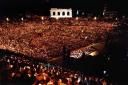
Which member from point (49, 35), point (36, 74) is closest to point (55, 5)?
point (49, 35)

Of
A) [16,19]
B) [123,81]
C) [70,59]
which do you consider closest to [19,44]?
[16,19]

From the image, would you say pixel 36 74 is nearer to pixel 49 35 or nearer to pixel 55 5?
pixel 49 35

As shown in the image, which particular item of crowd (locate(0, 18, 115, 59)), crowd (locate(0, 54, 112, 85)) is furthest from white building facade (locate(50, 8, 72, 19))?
crowd (locate(0, 54, 112, 85))

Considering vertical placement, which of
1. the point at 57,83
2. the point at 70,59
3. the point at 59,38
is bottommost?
the point at 57,83

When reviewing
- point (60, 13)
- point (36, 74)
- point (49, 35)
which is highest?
point (60, 13)

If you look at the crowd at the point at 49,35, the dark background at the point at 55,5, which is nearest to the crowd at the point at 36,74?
the crowd at the point at 49,35

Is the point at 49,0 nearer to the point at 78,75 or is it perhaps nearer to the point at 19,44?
the point at 19,44

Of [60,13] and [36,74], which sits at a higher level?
[60,13]
